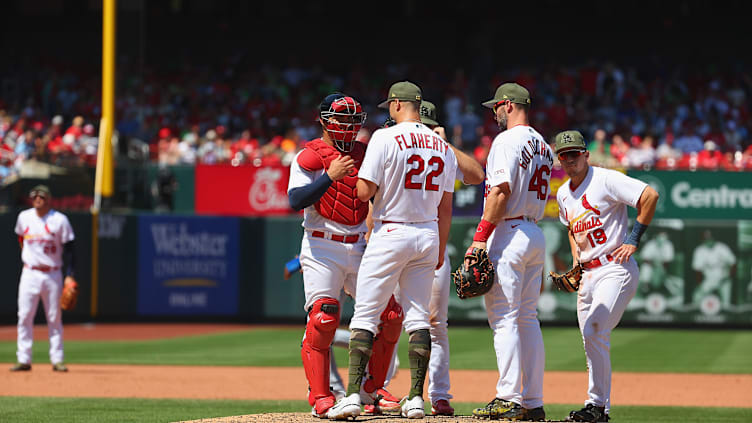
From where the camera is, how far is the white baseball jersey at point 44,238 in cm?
1258

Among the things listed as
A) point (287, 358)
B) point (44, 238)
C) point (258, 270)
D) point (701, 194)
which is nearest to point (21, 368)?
point (44, 238)

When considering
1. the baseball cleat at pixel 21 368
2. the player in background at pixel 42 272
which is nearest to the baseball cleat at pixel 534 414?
the player in background at pixel 42 272

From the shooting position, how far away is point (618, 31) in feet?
98.7

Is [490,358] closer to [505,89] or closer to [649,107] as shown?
[505,89]

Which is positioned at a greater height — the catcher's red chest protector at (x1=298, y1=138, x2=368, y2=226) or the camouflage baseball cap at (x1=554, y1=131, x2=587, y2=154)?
the camouflage baseball cap at (x1=554, y1=131, x2=587, y2=154)

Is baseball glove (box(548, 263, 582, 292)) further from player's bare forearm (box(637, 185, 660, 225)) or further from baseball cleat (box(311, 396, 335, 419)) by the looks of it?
baseball cleat (box(311, 396, 335, 419))

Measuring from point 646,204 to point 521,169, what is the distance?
1.03m

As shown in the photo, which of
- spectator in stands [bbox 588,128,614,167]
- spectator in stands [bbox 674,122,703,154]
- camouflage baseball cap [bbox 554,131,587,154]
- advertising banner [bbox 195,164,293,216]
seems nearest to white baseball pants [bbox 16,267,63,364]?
camouflage baseball cap [bbox 554,131,587,154]

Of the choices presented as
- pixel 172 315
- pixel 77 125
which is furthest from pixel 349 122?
pixel 77 125

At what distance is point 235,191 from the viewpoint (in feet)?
72.9

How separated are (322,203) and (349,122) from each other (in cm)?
58

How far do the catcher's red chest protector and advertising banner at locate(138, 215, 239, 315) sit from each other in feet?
42.0

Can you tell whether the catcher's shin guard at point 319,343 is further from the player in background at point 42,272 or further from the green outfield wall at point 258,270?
the green outfield wall at point 258,270

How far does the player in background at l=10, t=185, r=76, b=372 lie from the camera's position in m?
12.4
